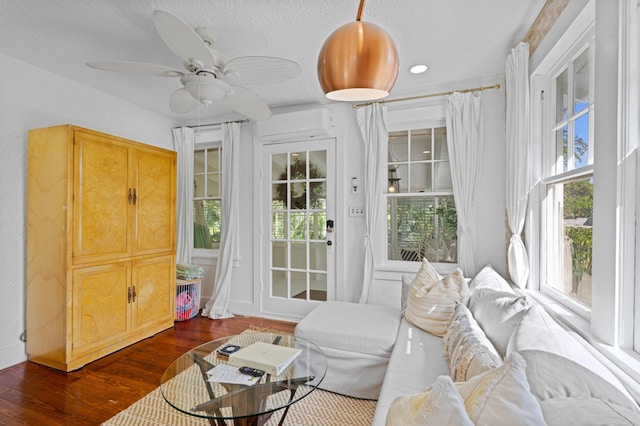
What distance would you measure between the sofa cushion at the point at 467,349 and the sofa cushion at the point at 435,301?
10.5 inches

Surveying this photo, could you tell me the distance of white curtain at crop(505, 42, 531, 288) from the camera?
228 centimetres

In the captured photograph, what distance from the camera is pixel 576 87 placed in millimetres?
1835

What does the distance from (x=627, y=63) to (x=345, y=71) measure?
1171 millimetres

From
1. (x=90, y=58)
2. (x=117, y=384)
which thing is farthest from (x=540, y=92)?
(x=117, y=384)

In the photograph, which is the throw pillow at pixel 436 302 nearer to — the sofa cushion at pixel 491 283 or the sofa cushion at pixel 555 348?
the sofa cushion at pixel 491 283

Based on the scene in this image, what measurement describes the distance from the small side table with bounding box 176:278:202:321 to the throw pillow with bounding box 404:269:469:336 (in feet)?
8.81

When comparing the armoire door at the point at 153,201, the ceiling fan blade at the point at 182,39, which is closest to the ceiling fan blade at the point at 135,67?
the ceiling fan blade at the point at 182,39

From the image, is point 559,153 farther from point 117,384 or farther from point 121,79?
point 121,79

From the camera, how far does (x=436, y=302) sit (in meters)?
2.13

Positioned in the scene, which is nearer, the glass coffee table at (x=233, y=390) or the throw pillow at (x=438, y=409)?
the throw pillow at (x=438, y=409)

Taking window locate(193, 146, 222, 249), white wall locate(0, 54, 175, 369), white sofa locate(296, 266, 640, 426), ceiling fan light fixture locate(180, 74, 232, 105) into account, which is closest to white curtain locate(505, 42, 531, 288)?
white sofa locate(296, 266, 640, 426)

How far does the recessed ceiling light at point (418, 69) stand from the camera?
2745 millimetres

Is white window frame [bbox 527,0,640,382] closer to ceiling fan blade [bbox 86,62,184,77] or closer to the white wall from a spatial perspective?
ceiling fan blade [bbox 86,62,184,77]

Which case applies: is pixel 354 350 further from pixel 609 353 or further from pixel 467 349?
pixel 609 353
